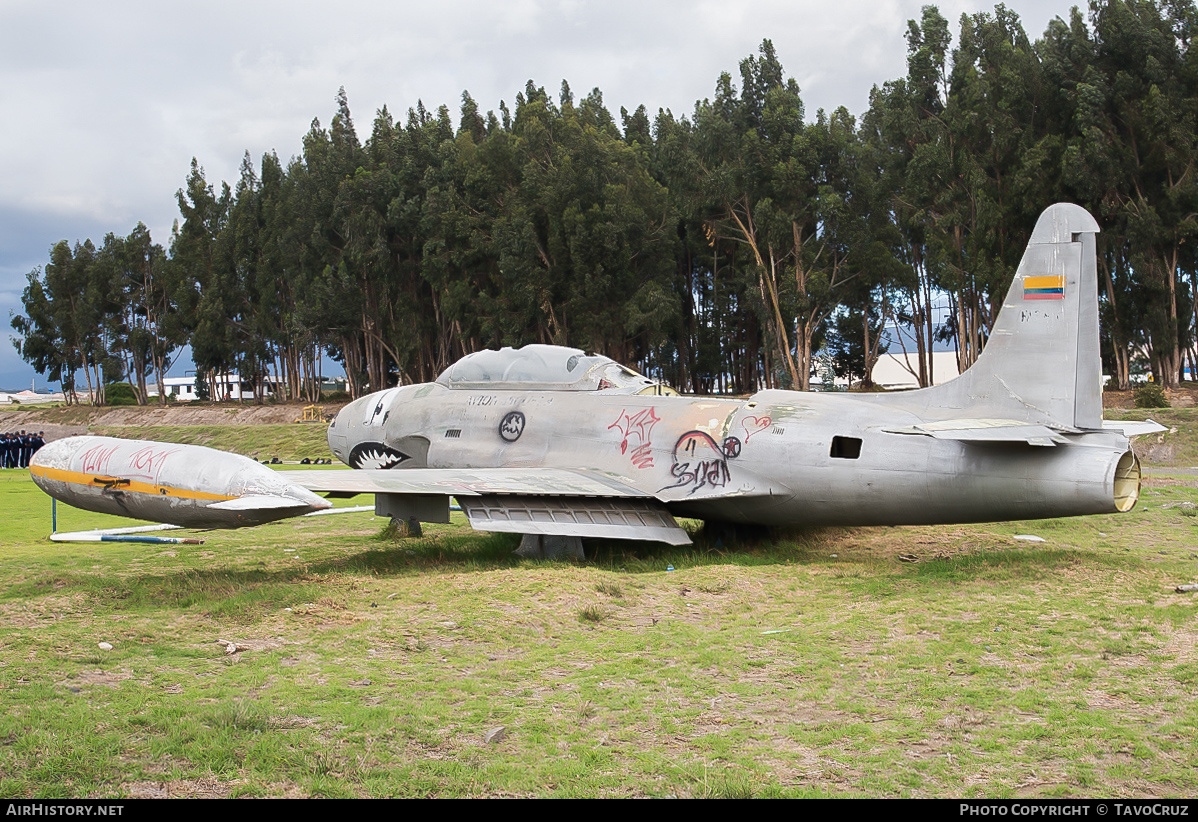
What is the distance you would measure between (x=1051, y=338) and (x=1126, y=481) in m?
1.93

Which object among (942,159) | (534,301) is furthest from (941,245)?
(534,301)

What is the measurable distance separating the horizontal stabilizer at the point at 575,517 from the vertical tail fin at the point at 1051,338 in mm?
4436

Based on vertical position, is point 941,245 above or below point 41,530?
above

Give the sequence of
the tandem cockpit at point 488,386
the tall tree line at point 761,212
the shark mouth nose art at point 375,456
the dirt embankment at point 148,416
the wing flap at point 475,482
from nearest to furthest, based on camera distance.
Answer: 1. the wing flap at point 475,482
2. the tandem cockpit at point 488,386
3. the shark mouth nose art at point 375,456
4. the tall tree line at point 761,212
5. the dirt embankment at point 148,416

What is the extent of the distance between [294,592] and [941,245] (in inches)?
1558

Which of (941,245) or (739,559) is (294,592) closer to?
(739,559)

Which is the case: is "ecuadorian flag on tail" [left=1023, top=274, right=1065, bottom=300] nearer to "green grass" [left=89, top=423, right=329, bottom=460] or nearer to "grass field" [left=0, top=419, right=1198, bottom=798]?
"grass field" [left=0, top=419, right=1198, bottom=798]

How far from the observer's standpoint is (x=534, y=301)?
48.9 m

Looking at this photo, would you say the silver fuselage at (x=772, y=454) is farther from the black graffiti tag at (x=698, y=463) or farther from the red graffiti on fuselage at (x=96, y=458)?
the red graffiti on fuselage at (x=96, y=458)

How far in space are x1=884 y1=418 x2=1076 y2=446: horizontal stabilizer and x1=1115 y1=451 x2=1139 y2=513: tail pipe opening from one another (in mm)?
773

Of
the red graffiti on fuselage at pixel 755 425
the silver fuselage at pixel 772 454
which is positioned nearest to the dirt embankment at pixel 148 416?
the silver fuselage at pixel 772 454

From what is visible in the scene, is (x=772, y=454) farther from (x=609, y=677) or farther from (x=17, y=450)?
(x=17, y=450)

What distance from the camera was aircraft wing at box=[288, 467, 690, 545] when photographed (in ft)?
38.6

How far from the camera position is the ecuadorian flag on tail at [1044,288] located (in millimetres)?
10758
